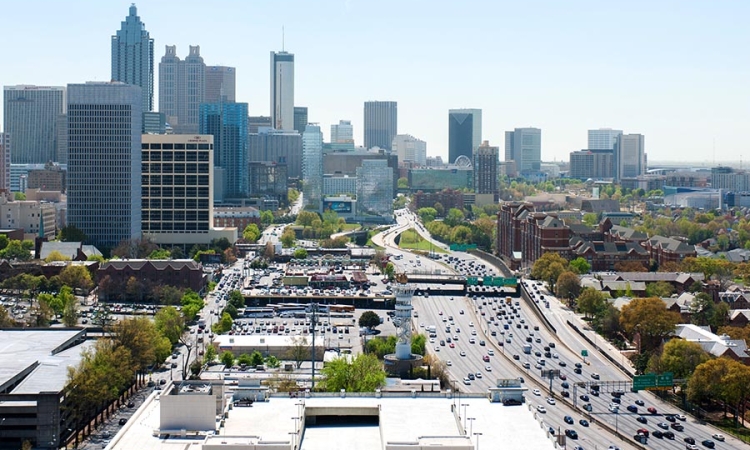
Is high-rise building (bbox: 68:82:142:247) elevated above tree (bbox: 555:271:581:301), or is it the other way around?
high-rise building (bbox: 68:82:142:247)

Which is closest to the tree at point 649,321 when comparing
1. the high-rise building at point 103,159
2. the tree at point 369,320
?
the tree at point 369,320

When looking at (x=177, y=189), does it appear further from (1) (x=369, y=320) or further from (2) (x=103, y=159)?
(1) (x=369, y=320)

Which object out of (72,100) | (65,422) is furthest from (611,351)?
(72,100)

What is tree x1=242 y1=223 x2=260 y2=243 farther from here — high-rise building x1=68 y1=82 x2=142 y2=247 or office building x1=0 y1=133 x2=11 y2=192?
office building x1=0 y1=133 x2=11 y2=192

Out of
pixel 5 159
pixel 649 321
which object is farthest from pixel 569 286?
pixel 5 159

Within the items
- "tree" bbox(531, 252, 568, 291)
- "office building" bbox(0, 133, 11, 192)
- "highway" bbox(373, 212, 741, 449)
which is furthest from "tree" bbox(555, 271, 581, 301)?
"office building" bbox(0, 133, 11, 192)

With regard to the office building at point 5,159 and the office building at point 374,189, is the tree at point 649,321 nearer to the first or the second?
the office building at point 374,189

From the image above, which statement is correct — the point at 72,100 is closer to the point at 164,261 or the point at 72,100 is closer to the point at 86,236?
the point at 86,236
